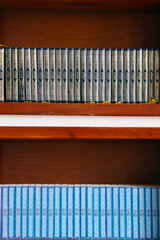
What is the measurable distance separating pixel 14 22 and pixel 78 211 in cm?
79

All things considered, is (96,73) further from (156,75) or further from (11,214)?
(11,214)

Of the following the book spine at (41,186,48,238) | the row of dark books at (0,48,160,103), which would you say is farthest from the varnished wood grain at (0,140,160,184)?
the row of dark books at (0,48,160,103)

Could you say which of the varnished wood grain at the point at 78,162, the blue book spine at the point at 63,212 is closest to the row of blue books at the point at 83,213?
the blue book spine at the point at 63,212

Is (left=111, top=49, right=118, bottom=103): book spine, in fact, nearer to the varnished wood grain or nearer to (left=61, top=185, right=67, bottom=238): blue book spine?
the varnished wood grain

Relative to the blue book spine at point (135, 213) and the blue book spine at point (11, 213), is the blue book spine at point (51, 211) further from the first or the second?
the blue book spine at point (135, 213)

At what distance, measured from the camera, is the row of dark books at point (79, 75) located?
0.88m

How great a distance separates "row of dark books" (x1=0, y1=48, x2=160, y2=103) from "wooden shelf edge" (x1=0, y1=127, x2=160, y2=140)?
0.12m

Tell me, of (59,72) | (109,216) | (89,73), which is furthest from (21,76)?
(109,216)

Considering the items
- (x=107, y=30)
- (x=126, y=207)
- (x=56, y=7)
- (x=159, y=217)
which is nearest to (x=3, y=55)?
(x=56, y=7)

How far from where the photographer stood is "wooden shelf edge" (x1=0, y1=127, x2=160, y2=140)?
808 mm

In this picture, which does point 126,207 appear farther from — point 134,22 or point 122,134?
point 134,22

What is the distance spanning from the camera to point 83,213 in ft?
2.99

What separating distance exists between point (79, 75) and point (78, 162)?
393 mm

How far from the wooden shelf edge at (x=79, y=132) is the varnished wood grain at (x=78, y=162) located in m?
0.29
